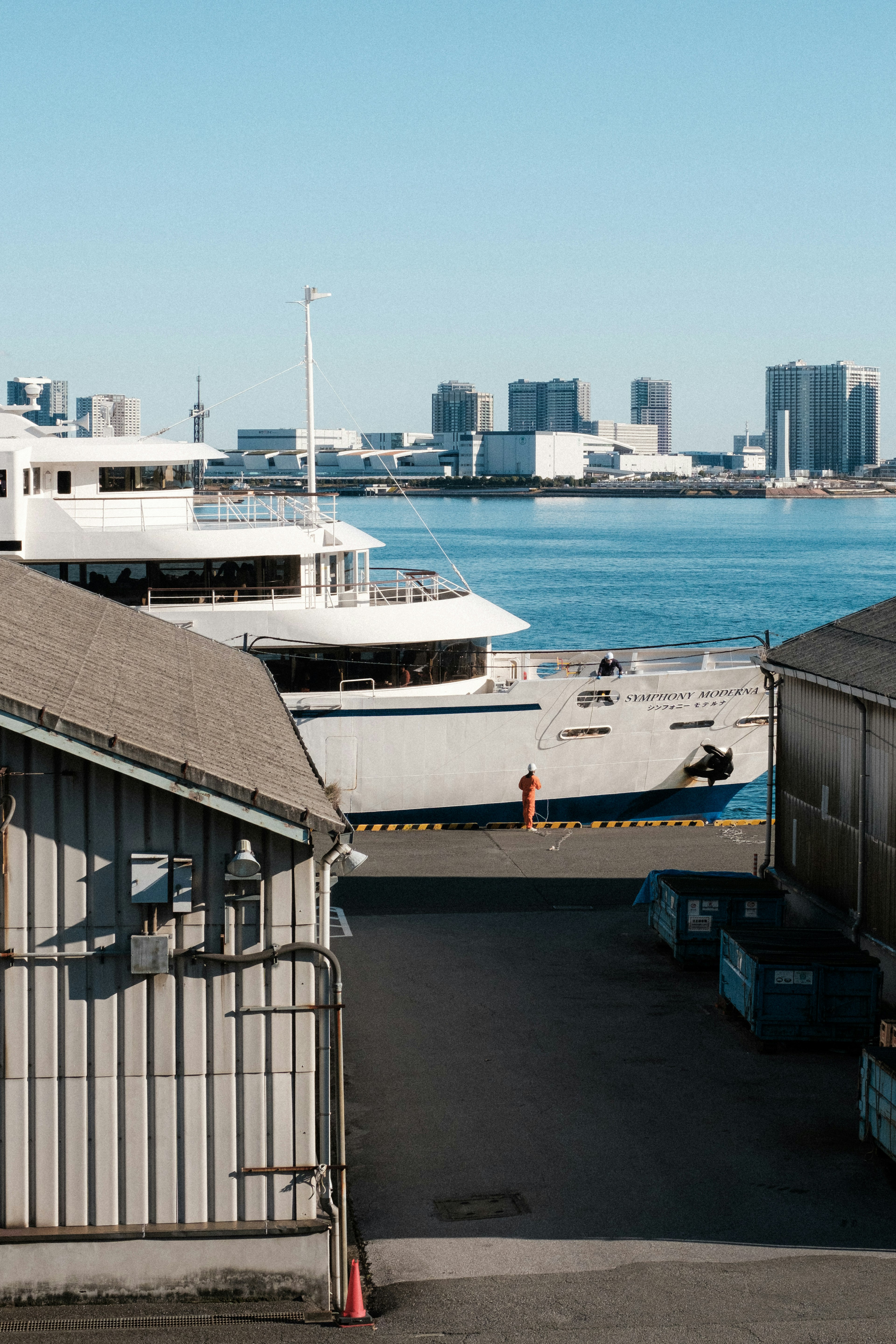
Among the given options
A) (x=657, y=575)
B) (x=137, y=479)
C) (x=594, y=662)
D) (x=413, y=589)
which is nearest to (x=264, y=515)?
(x=137, y=479)

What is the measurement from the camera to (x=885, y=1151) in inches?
438

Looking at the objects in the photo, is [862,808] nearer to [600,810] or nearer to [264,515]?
[600,810]

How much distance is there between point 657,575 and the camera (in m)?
111

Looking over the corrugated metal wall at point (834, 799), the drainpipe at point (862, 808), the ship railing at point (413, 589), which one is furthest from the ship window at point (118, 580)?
the drainpipe at point (862, 808)

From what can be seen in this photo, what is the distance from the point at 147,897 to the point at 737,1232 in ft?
17.0

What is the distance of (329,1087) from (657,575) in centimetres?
10374

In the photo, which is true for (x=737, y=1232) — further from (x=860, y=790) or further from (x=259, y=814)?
(x=860, y=790)

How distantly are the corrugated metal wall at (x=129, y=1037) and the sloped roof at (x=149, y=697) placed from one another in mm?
289

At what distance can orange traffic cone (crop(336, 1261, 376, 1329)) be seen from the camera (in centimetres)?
889

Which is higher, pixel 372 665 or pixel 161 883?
pixel 161 883

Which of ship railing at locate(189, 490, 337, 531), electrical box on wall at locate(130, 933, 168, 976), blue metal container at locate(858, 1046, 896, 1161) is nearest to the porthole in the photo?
ship railing at locate(189, 490, 337, 531)

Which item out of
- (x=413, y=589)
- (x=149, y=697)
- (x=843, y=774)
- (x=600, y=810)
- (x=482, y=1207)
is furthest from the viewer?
(x=413, y=589)

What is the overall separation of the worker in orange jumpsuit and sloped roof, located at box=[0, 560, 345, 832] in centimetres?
936

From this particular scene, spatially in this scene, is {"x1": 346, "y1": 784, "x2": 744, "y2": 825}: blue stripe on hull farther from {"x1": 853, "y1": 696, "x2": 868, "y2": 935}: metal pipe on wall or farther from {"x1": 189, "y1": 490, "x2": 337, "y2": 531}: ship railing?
{"x1": 853, "y1": 696, "x2": 868, "y2": 935}: metal pipe on wall
